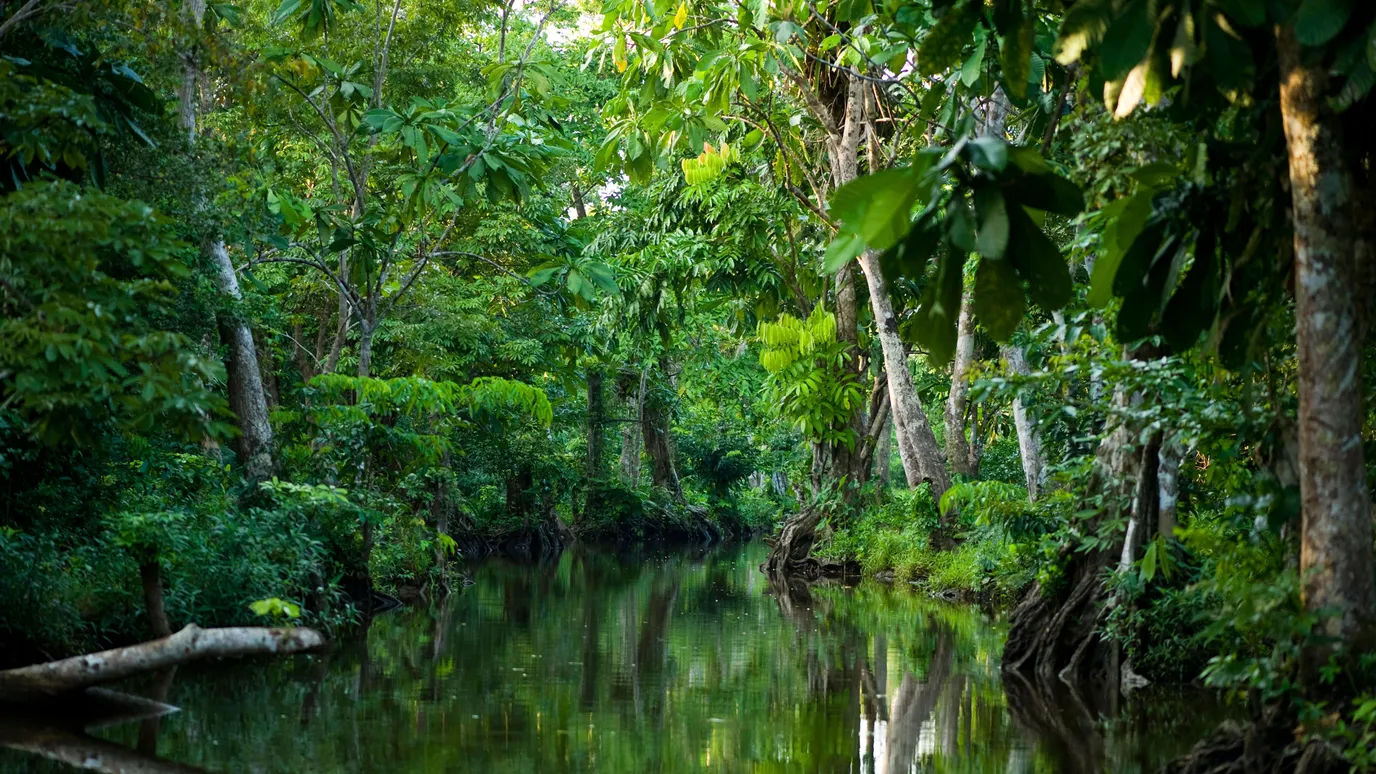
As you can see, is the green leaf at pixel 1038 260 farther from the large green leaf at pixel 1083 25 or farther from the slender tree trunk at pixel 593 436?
the slender tree trunk at pixel 593 436

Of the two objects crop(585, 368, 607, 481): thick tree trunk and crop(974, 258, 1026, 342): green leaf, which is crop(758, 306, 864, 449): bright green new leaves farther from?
crop(974, 258, 1026, 342): green leaf

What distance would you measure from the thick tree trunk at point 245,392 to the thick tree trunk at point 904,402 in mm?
7557

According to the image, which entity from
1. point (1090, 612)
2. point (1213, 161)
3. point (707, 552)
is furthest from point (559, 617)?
point (707, 552)

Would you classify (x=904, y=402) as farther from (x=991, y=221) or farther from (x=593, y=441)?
(x=593, y=441)

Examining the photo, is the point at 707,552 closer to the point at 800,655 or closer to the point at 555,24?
the point at 555,24

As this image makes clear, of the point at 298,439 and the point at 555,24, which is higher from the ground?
the point at 555,24

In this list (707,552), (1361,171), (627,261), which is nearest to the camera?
(1361,171)

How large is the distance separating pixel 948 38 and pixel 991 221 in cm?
143

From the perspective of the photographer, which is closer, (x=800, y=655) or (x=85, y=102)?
(x=85, y=102)

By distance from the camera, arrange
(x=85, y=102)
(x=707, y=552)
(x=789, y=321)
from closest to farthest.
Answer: (x=85, y=102) < (x=789, y=321) < (x=707, y=552)

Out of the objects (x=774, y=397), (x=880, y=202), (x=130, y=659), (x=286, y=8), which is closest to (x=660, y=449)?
(x=774, y=397)

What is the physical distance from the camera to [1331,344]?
4.59 metres

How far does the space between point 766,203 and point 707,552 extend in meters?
12.4

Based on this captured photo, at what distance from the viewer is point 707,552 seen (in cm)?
2966
